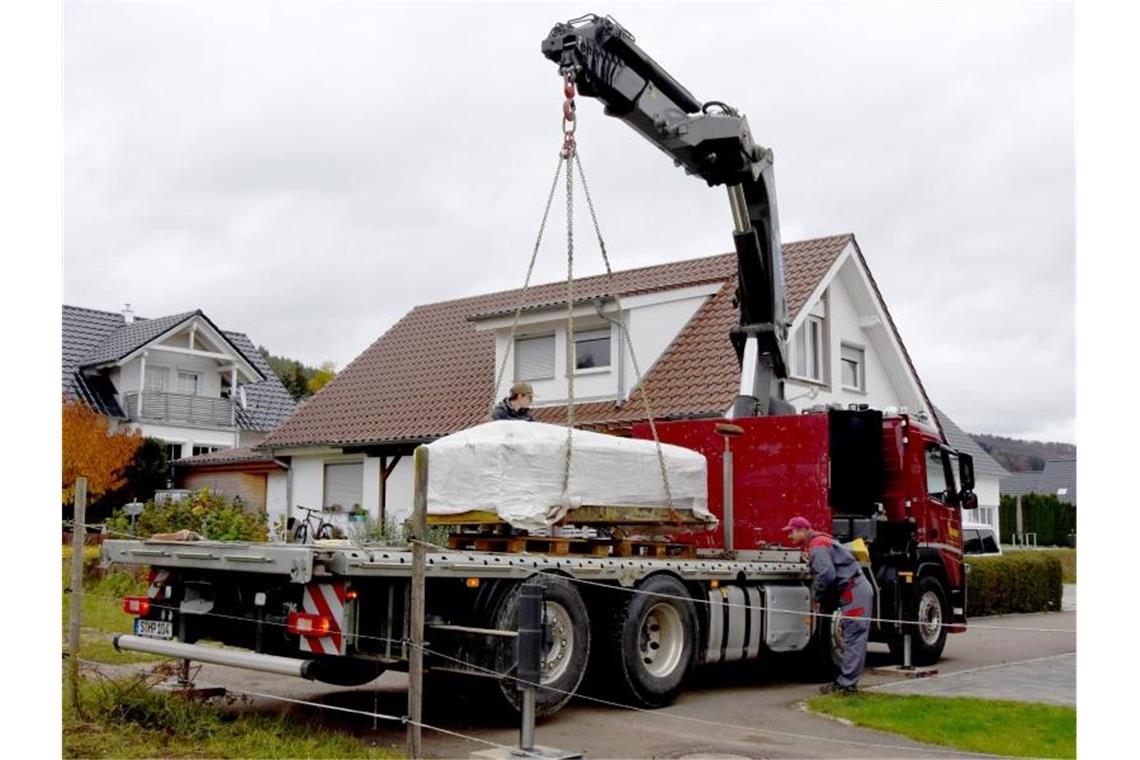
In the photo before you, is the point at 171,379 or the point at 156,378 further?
the point at 171,379

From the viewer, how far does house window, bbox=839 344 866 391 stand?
2495 cm

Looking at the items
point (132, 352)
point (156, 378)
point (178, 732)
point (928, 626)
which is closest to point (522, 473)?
point (178, 732)

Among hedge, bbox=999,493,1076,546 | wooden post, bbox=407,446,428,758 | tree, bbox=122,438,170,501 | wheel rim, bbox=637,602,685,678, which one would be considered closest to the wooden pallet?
wheel rim, bbox=637,602,685,678

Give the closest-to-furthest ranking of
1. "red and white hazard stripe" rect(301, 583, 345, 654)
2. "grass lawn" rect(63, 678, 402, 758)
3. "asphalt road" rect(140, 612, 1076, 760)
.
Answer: "grass lawn" rect(63, 678, 402, 758) → "red and white hazard stripe" rect(301, 583, 345, 654) → "asphalt road" rect(140, 612, 1076, 760)

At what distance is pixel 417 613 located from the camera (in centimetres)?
765

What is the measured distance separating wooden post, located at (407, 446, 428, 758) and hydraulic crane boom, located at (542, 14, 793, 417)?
509cm

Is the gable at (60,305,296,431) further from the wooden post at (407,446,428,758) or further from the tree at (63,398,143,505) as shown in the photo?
the wooden post at (407,446,428,758)

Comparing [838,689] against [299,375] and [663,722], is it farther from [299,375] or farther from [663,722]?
[299,375]

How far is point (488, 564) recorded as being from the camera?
9156 millimetres

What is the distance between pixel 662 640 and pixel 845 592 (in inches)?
86.9

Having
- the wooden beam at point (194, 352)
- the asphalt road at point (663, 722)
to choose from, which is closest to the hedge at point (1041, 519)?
the wooden beam at point (194, 352)

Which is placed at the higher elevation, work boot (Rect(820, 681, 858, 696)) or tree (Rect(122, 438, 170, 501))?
tree (Rect(122, 438, 170, 501))

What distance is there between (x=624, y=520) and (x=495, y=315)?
44.2 feet

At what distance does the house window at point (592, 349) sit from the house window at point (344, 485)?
6.16 metres
